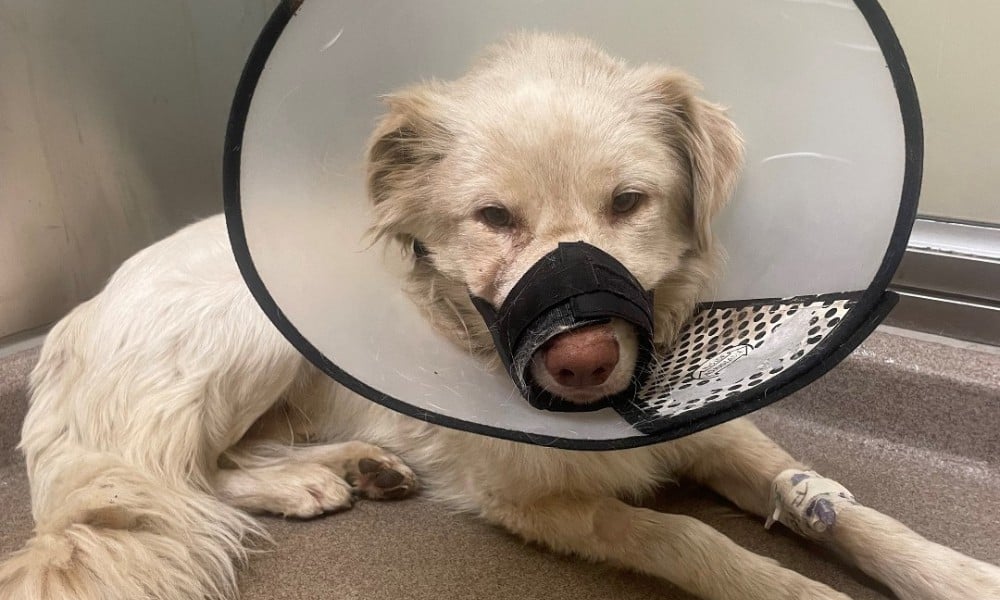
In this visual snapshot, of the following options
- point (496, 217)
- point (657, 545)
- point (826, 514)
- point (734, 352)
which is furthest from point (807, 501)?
point (496, 217)

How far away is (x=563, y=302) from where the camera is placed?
0.76 m

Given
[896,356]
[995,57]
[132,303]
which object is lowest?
[896,356]

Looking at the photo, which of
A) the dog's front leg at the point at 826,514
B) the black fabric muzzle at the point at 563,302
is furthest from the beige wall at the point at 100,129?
the dog's front leg at the point at 826,514

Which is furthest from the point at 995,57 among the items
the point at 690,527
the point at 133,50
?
the point at 133,50

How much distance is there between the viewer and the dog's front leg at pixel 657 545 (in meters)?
0.97

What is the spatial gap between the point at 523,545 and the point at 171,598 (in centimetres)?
53

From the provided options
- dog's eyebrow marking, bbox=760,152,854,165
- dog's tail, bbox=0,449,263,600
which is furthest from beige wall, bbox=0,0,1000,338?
dog's eyebrow marking, bbox=760,152,854,165

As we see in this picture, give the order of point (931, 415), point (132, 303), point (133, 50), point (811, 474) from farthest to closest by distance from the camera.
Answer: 1. point (133, 50)
2. point (931, 415)
3. point (132, 303)
4. point (811, 474)

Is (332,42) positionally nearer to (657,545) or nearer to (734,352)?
(734,352)

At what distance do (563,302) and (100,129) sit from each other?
1453mm

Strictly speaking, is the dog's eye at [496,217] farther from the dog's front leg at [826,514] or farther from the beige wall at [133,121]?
the beige wall at [133,121]

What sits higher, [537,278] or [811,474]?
[537,278]

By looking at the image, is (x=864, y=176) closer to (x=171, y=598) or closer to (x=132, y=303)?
(x=171, y=598)

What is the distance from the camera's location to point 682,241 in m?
0.97
